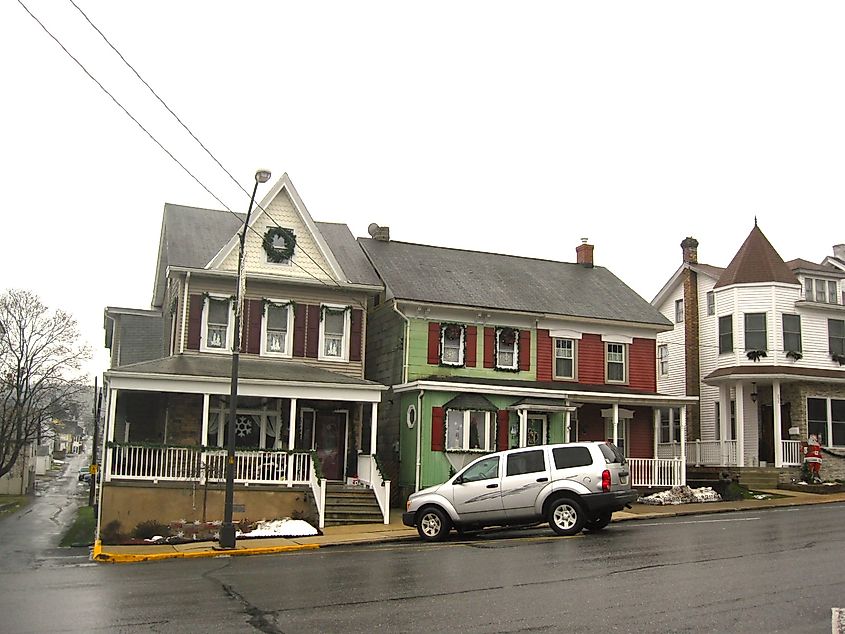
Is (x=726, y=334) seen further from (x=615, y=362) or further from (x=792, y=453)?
(x=615, y=362)

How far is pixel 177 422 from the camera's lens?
26141 millimetres

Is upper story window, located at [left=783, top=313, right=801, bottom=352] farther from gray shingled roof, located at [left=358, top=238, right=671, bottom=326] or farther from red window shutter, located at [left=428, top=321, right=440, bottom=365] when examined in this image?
red window shutter, located at [left=428, top=321, right=440, bottom=365]

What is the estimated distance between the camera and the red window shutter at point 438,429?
1088 inches

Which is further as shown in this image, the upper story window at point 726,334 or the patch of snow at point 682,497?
the upper story window at point 726,334

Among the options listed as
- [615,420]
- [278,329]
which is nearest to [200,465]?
[278,329]

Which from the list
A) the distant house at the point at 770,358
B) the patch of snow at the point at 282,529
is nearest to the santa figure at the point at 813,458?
the distant house at the point at 770,358

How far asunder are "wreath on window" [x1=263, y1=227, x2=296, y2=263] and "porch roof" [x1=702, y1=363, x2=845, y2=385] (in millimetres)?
16036

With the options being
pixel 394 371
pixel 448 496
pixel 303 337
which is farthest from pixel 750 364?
pixel 448 496

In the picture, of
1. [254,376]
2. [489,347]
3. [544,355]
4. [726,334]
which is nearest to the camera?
[254,376]

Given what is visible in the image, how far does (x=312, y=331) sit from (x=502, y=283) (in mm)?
7123

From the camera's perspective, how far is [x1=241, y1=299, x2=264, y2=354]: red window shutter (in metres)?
27.8

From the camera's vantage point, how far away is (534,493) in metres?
19.2

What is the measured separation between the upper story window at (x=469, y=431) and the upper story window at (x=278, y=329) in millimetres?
5186

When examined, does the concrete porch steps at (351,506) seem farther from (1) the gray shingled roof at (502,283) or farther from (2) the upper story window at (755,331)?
(2) the upper story window at (755,331)
